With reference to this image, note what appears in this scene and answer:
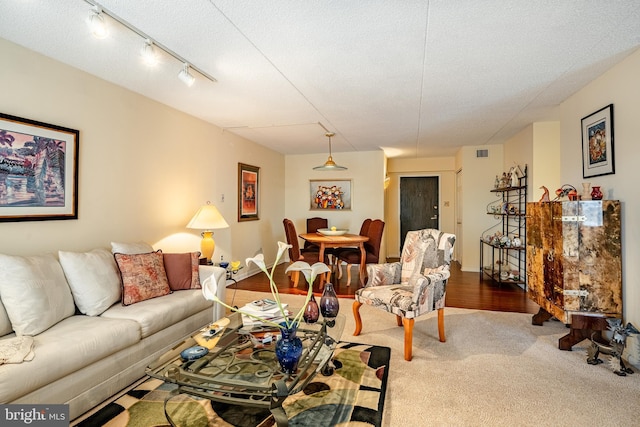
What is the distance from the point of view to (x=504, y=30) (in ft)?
6.87

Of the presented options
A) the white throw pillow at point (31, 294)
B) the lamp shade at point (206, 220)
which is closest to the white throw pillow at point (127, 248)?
the white throw pillow at point (31, 294)

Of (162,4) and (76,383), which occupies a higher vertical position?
(162,4)

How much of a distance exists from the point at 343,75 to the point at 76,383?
277cm

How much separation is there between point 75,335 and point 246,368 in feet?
3.38

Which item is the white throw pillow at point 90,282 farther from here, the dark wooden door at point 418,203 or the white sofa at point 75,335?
the dark wooden door at point 418,203

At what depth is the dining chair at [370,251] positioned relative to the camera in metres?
4.86

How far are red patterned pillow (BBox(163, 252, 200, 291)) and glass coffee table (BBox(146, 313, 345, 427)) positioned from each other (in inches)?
35.2

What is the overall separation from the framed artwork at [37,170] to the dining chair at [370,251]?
3.34 metres

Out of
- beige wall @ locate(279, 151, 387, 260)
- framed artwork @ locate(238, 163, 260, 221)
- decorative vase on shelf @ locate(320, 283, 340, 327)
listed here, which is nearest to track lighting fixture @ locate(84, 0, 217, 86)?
decorative vase on shelf @ locate(320, 283, 340, 327)

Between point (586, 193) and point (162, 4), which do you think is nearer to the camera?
point (162, 4)

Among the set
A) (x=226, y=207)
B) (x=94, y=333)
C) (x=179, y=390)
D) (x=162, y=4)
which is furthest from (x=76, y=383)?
(x=226, y=207)

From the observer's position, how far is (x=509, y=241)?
4.78m

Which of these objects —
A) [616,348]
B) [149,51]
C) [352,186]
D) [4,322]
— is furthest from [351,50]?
[352,186]

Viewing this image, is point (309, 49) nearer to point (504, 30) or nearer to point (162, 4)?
point (162, 4)
